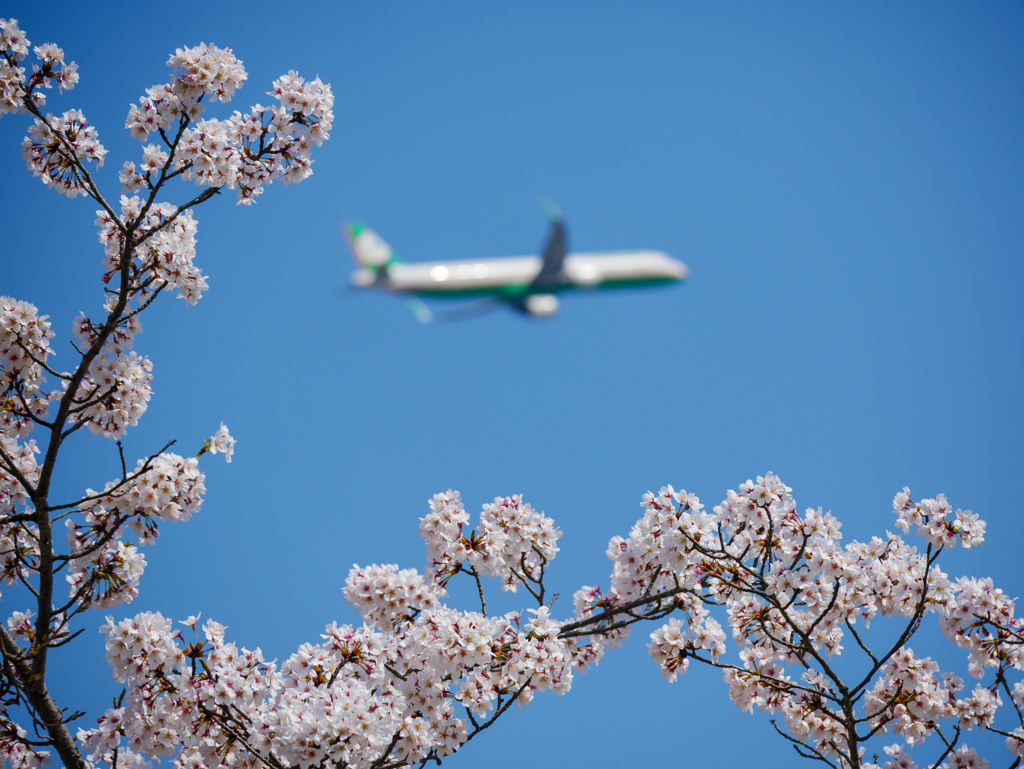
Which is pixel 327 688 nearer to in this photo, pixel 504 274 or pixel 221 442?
pixel 221 442

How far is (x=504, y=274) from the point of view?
174ft

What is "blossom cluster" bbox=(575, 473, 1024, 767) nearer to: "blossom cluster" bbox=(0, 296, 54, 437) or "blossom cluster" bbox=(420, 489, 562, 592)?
"blossom cluster" bbox=(420, 489, 562, 592)

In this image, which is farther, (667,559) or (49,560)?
(667,559)

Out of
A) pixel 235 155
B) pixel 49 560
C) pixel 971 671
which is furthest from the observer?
pixel 971 671

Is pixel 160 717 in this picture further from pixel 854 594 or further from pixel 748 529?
pixel 854 594

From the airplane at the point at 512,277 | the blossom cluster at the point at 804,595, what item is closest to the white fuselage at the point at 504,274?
the airplane at the point at 512,277

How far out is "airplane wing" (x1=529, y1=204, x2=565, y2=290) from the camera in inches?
1705

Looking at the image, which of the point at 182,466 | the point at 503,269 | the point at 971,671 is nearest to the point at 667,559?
the point at 971,671

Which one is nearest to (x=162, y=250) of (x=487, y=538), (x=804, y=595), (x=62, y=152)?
(x=62, y=152)

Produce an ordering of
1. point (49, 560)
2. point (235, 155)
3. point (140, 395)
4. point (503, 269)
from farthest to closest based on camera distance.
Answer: point (503, 269), point (140, 395), point (235, 155), point (49, 560)

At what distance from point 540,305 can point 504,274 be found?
192 inches

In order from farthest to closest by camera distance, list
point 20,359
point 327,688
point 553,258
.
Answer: point 553,258 < point 20,359 < point 327,688

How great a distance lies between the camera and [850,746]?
7.39 m

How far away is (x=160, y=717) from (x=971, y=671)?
905 cm
